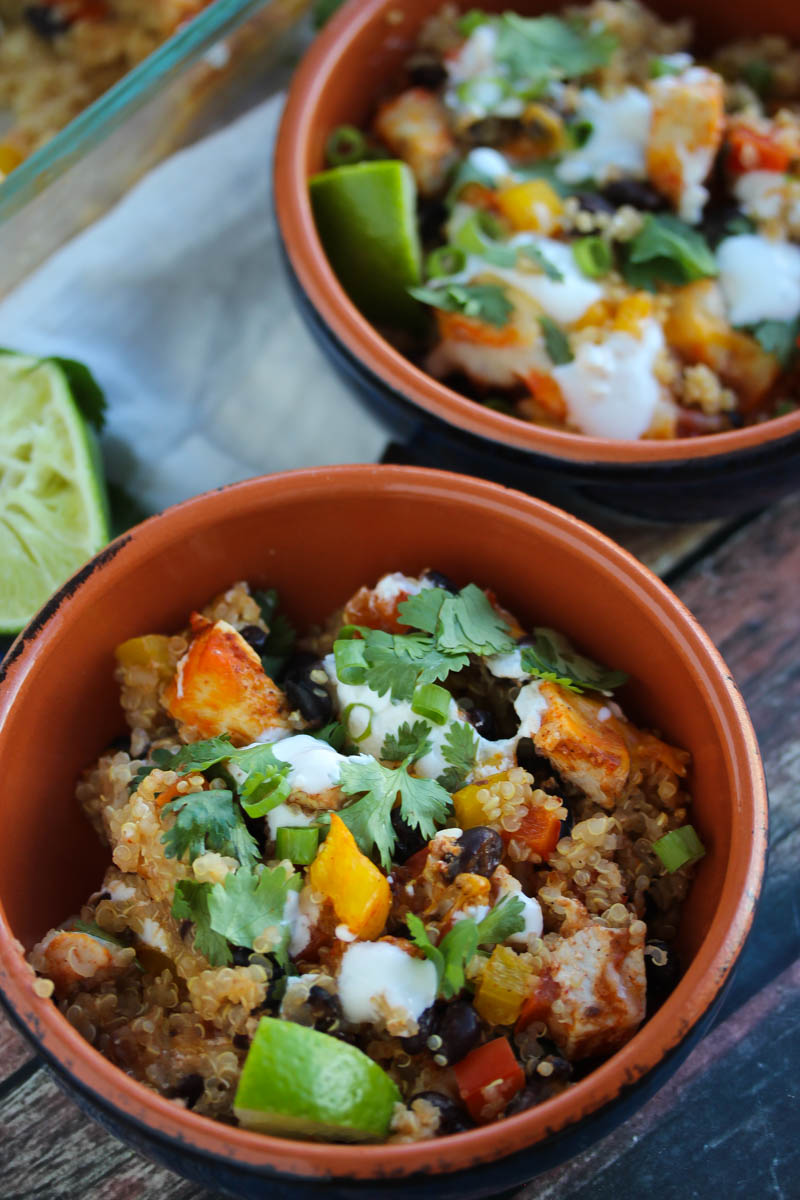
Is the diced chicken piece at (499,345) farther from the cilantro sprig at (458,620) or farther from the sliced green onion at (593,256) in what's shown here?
the cilantro sprig at (458,620)

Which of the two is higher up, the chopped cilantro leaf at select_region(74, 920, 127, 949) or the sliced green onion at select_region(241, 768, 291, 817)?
the sliced green onion at select_region(241, 768, 291, 817)

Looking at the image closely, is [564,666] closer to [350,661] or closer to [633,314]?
[350,661]

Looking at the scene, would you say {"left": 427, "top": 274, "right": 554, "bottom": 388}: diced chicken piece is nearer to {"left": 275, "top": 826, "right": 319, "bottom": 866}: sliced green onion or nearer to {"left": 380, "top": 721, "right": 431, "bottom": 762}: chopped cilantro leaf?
{"left": 380, "top": 721, "right": 431, "bottom": 762}: chopped cilantro leaf

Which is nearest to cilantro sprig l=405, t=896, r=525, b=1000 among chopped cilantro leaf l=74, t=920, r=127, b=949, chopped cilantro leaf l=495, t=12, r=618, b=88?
chopped cilantro leaf l=74, t=920, r=127, b=949

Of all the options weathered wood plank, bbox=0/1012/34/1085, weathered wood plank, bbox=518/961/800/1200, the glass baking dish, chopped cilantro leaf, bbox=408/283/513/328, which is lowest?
weathered wood plank, bbox=518/961/800/1200

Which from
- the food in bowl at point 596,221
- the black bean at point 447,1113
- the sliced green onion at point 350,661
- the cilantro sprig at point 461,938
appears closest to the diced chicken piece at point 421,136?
the food in bowl at point 596,221

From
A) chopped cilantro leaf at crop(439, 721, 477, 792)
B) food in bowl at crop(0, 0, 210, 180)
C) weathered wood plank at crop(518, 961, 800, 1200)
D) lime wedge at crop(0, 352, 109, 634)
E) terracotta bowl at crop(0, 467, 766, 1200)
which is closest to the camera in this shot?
terracotta bowl at crop(0, 467, 766, 1200)

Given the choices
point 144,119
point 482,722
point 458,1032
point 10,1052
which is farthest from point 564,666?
point 144,119
